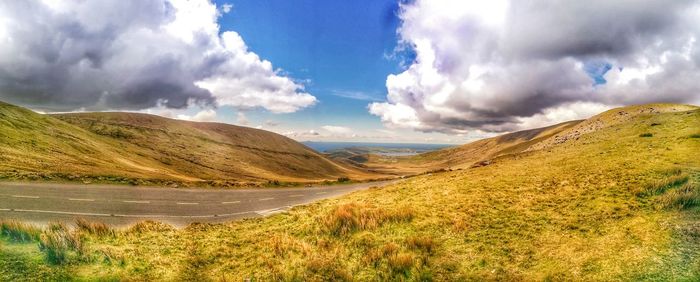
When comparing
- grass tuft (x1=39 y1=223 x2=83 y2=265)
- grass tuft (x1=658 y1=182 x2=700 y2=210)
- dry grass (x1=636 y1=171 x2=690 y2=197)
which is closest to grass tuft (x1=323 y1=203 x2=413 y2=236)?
grass tuft (x1=39 y1=223 x2=83 y2=265)

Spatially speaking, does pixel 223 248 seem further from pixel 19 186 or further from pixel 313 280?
pixel 19 186

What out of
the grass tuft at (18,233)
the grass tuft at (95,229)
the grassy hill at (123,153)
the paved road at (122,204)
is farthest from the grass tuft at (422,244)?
the grassy hill at (123,153)

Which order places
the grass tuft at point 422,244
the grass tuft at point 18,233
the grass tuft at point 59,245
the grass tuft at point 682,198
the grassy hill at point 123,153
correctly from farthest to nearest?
the grassy hill at point 123,153 → the grass tuft at point 682,198 → the grass tuft at point 422,244 → the grass tuft at point 18,233 → the grass tuft at point 59,245

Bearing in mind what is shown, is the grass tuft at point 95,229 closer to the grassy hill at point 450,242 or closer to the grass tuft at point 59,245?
the grassy hill at point 450,242

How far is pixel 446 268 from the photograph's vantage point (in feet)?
37.3

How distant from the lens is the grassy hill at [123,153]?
4075cm

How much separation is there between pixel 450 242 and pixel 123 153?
109m

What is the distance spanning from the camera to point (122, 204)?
26297 millimetres

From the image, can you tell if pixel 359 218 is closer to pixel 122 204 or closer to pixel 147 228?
pixel 147 228

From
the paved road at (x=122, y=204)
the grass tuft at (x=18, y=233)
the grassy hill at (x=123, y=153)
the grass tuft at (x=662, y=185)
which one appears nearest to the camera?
the grass tuft at (x=18, y=233)

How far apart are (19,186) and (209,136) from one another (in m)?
178

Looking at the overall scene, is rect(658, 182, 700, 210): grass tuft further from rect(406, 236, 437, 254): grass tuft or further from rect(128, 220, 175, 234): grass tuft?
rect(128, 220, 175, 234): grass tuft

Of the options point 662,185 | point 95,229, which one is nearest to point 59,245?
point 95,229

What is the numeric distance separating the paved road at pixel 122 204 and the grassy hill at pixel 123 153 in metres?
6.41
